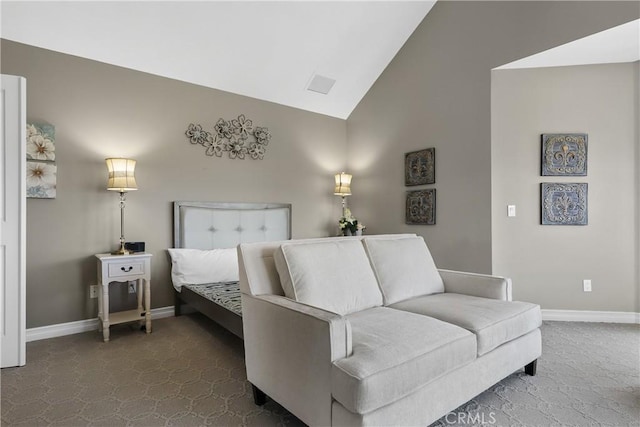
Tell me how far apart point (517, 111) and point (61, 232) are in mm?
4519

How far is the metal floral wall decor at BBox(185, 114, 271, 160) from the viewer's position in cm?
386

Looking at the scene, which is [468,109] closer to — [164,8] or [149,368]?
[164,8]

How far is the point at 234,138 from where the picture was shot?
13.4 ft

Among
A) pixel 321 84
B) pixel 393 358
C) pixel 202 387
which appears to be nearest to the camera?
pixel 393 358

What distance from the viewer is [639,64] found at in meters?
3.30

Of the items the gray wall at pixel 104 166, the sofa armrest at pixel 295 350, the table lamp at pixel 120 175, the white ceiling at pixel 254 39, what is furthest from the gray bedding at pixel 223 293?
the white ceiling at pixel 254 39

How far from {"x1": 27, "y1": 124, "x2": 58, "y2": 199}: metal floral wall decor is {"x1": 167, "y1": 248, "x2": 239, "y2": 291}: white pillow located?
1.16m

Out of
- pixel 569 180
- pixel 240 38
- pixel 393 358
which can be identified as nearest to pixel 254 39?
pixel 240 38

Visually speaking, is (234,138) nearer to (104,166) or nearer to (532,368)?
(104,166)

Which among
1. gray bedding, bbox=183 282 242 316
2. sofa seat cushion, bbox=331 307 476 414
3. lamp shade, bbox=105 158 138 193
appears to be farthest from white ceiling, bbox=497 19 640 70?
Answer: lamp shade, bbox=105 158 138 193

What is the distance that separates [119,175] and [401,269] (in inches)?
100

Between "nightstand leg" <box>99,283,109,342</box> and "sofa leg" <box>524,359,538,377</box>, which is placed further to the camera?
"nightstand leg" <box>99,283,109,342</box>

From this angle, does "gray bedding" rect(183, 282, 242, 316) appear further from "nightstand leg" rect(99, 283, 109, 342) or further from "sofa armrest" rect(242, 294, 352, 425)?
"nightstand leg" rect(99, 283, 109, 342)

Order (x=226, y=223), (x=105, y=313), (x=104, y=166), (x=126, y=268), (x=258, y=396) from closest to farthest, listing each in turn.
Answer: (x=258, y=396)
(x=105, y=313)
(x=126, y=268)
(x=104, y=166)
(x=226, y=223)
